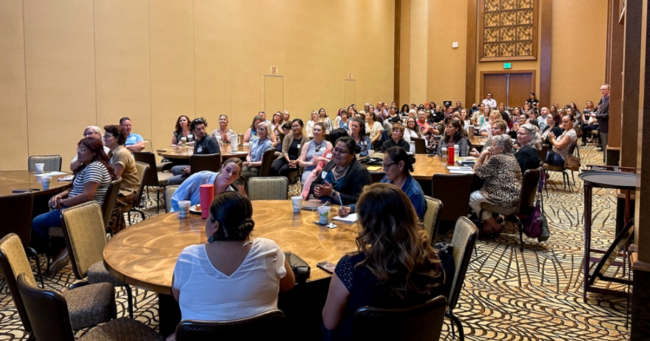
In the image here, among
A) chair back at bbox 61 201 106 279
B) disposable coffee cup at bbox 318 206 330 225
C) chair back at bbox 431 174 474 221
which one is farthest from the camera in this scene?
chair back at bbox 431 174 474 221

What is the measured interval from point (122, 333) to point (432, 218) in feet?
6.68

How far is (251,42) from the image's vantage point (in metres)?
13.8

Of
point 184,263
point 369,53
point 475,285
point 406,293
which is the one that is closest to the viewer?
point 406,293

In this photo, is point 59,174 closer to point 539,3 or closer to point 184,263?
point 184,263

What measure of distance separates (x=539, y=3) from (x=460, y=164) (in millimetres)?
15739

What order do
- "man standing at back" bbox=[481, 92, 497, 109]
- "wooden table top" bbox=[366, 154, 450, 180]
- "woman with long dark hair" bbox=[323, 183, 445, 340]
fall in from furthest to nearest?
"man standing at back" bbox=[481, 92, 497, 109] < "wooden table top" bbox=[366, 154, 450, 180] < "woman with long dark hair" bbox=[323, 183, 445, 340]

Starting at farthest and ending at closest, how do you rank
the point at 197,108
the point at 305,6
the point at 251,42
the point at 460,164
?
the point at 305,6 → the point at 251,42 → the point at 197,108 → the point at 460,164

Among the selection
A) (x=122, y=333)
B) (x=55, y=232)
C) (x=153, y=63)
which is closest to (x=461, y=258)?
(x=122, y=333)

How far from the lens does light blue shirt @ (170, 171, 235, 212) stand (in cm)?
414

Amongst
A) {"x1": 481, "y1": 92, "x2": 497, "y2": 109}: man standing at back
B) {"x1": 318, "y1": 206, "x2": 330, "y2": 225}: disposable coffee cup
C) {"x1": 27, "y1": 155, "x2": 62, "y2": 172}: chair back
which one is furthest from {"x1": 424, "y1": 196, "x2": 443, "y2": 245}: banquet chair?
{"x1": 481, "y1": 92, "x2": 497, "y2": 109}: man standing at back

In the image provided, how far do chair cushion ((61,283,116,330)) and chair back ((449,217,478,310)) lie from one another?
6.05 ft

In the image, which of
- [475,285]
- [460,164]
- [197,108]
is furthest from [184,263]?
[197,108]

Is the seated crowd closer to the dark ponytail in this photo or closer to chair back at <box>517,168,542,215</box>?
the dark ponytail

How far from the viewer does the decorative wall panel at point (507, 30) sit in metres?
19.9
